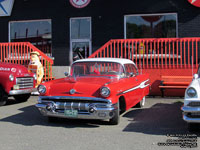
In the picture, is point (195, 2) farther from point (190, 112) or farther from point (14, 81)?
point (190, 112)

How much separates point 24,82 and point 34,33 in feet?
24.0

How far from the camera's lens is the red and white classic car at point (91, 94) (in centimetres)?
571

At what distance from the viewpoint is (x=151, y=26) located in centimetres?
1418

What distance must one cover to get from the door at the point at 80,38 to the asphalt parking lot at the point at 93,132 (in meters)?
7.73

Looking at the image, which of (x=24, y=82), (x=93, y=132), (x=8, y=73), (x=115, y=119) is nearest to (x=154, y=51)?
(x=24, y=82)

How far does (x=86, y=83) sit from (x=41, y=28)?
10228mm

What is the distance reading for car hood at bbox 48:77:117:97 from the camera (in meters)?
5.86

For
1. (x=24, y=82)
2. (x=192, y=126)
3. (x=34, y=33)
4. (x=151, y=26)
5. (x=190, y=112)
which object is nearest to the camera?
(x=190, y=112)

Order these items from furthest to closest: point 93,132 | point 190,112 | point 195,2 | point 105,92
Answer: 1. point 195,2
2. point 105,92
3. point 93,132
4. point 190,112

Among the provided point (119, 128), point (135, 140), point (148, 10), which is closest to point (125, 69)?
point (119, 128)

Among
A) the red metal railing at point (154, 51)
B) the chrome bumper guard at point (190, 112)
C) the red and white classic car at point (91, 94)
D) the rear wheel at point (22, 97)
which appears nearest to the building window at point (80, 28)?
the red metal railing at point (154, 51)

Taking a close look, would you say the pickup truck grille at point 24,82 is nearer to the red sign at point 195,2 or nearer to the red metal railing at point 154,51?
the red metal railing at point 154,51

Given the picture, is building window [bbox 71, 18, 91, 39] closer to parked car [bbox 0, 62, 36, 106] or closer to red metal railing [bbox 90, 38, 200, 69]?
red metal railing [bbox 90, 38, 200, 69]

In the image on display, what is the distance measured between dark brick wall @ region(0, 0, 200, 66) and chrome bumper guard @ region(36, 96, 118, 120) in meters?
8.92
